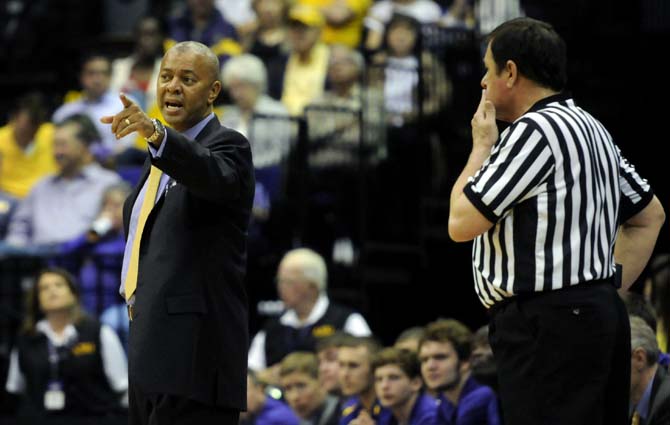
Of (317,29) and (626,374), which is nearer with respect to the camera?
(626,374)

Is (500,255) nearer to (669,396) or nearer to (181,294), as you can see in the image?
(181,294)

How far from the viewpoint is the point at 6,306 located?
1116 cm

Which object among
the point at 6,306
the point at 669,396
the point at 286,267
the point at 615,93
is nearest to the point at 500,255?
the point at 669,396

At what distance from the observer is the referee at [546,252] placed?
4953mm

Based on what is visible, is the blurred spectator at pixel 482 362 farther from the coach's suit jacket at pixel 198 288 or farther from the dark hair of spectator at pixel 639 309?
the coach's suit jacket at pixel 198 288

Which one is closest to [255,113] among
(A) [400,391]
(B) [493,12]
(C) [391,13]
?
(C) [391,13]

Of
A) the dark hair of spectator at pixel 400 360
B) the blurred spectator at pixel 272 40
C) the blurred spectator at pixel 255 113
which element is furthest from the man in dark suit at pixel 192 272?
the blurred spectator at pixel 272 40

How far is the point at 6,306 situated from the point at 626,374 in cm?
700

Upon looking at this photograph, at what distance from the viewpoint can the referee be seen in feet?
16.3

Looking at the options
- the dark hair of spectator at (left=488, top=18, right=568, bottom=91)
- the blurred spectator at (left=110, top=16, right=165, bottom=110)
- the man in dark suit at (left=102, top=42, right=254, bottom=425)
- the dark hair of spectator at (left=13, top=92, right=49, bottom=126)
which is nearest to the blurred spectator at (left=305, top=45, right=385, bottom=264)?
the blurred spectator at (left=110, top=16, right=165, bottom=110)

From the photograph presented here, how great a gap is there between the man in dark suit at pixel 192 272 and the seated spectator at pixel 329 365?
3.99 metres

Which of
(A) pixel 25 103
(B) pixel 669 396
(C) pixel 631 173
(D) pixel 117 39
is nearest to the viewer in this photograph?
(C) pixel 631 173

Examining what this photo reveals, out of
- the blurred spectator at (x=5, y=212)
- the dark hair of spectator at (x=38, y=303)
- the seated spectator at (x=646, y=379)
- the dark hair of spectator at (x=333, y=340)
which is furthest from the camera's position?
the blurred spectator at (x=5, y=212)

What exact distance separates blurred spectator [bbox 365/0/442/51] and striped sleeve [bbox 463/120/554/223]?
317 inches
